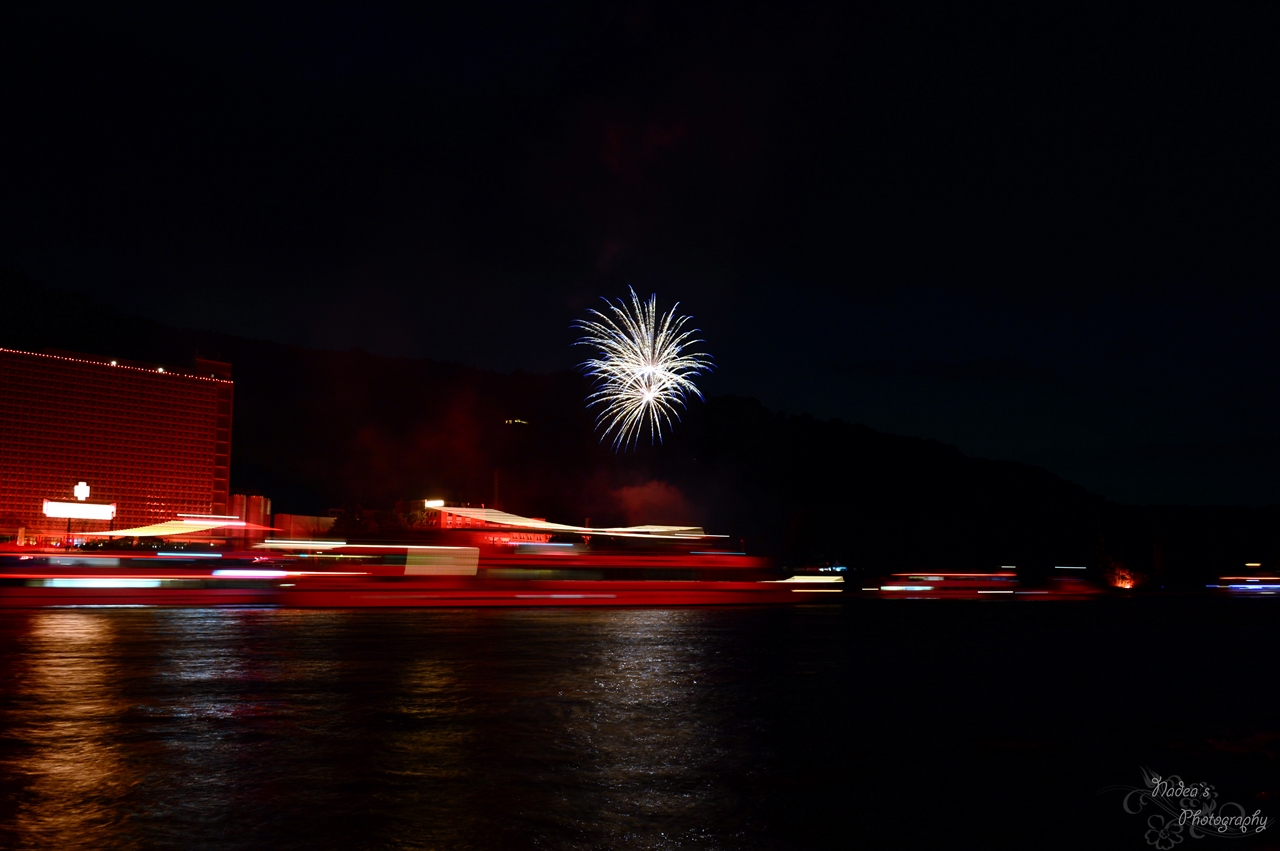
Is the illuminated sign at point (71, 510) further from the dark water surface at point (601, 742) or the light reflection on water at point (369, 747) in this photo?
the light reflection on water at point (369, 747)

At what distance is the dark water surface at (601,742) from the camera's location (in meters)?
4.56

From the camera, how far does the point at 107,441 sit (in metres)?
60.9

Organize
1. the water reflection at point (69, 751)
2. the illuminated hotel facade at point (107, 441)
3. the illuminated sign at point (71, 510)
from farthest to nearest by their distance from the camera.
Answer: the illuminated hotel facade at point (107, 441)
the illuminated sign at point (71, 510)
the water reflection at point (69, 751)

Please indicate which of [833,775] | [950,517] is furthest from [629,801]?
[950,517]

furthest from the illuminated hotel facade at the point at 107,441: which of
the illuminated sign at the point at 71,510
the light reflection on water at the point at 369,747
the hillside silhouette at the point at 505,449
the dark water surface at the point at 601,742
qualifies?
the light reflection on water at the point at 369,747

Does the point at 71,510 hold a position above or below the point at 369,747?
above

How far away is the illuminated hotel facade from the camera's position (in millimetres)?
57781

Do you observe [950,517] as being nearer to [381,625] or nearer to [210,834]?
[381,625]

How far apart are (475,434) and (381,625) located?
5244 inches

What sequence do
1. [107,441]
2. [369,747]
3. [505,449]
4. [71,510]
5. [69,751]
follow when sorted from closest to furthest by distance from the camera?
1. [69,751]
2. [369,747]
3. [71,510]
4. [107,441]
5. [505,449]

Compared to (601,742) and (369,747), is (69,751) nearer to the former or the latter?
(369,747)

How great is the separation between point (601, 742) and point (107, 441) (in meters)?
63.1

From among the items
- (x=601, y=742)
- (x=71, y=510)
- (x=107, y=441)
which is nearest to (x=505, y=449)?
(x=107, y=441)

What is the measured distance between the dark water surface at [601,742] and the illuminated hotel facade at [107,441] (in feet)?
169
